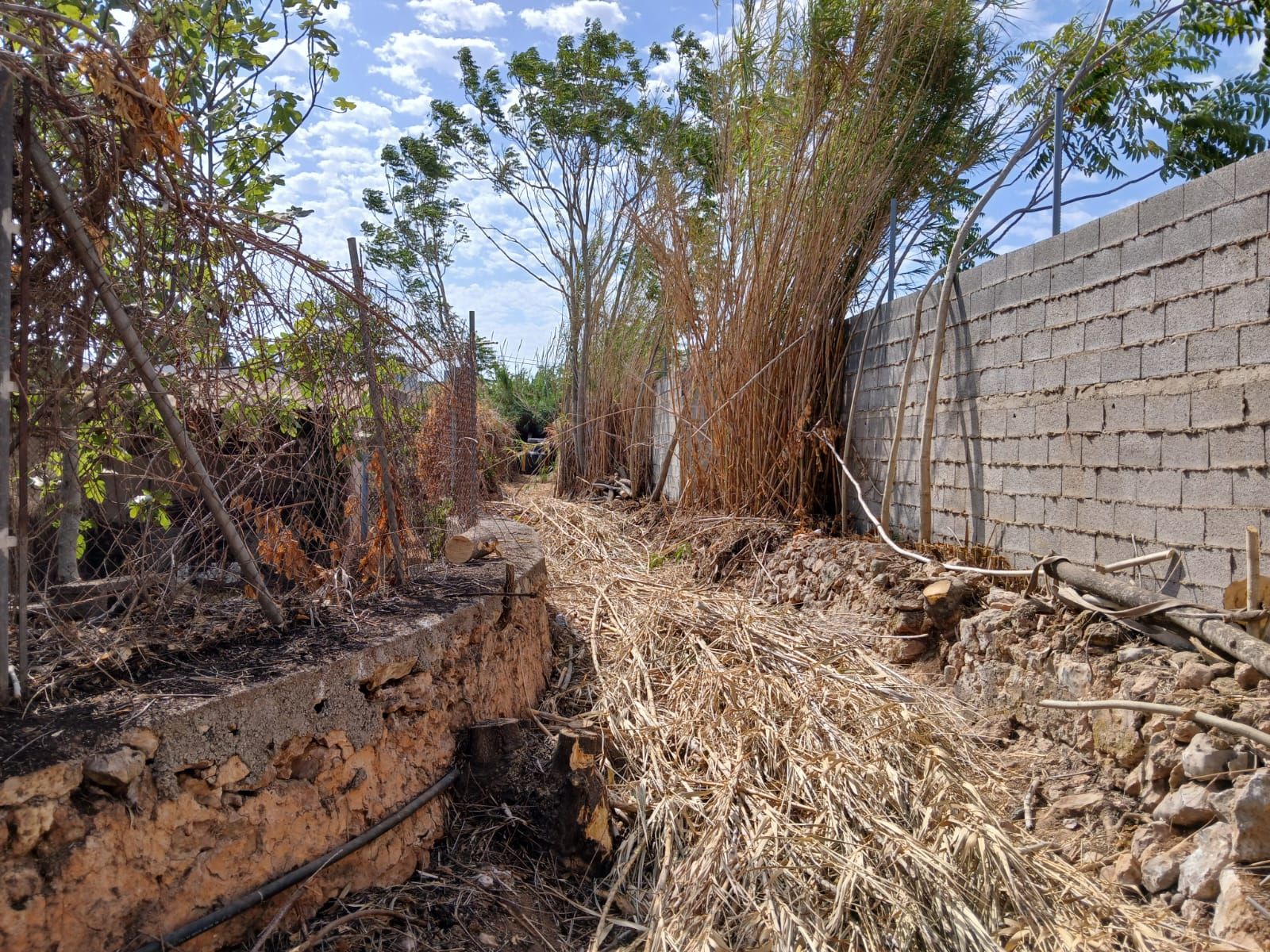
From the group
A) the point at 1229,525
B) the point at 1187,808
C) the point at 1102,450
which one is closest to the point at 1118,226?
the point at 1102,450

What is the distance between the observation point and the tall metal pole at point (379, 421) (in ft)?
9.42

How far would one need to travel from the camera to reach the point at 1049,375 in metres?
3.73

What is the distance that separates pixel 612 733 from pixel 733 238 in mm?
3873

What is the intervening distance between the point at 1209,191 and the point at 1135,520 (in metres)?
1.12

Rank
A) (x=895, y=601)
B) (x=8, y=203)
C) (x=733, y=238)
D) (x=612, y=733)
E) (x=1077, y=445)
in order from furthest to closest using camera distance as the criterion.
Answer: (x=733, y=238)
(x=895, y=601)
(x=1077, y=445)
(x=612, y=733)
(x=8, y=203)

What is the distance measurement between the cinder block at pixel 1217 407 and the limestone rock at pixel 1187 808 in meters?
1.14

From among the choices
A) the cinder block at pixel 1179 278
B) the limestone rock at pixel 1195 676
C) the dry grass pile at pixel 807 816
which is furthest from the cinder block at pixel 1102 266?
the dry grass pile at pixel 807 816

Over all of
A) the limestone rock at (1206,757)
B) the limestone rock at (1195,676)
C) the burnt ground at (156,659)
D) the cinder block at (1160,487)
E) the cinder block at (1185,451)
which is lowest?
the limestone rock at (1206,757)

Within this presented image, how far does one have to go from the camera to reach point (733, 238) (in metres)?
5.98

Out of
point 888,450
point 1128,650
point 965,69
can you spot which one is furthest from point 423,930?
point 965,69

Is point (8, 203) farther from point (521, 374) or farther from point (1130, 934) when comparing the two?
point (521, 374)

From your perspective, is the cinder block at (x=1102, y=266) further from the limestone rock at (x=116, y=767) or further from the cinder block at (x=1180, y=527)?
the limestone rock at (x=116, y=767)

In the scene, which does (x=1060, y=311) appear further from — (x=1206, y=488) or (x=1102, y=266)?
(x=1206, y=488)

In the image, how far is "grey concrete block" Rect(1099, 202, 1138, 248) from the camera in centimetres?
326
